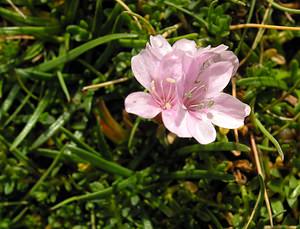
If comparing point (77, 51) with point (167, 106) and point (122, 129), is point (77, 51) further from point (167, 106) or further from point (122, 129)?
point (167, 106)

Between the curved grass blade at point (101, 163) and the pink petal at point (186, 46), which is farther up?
the pink petal at point (186, 46)

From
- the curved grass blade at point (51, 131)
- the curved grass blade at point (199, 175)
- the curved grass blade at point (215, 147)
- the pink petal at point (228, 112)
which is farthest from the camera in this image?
the curved grass blade at point (51, 131)

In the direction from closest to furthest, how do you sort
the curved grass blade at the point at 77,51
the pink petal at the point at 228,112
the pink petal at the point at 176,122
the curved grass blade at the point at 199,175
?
the pink petal at the point at 176,122
the pink petal at the point at 228,112
the curved grass blade at the point at 199,175
the curved grass blade at the point at 77,51

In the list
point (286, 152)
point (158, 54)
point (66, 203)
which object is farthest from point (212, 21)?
point (66, 203)

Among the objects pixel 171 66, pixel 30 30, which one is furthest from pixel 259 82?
pixel 30 30

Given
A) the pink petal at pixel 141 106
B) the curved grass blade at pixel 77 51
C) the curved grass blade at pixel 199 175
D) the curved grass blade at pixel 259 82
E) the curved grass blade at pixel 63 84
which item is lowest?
the curved grass blade at pixel 199 175

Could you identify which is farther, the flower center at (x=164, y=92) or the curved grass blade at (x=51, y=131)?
the curved grass blade at (x=51, y=131)

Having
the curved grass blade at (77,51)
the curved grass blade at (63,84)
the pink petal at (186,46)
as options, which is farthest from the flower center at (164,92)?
the curved grass blade at (63,84)

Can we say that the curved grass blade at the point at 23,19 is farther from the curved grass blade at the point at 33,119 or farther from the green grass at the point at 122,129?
the curved grass blade at the point at 33,119
